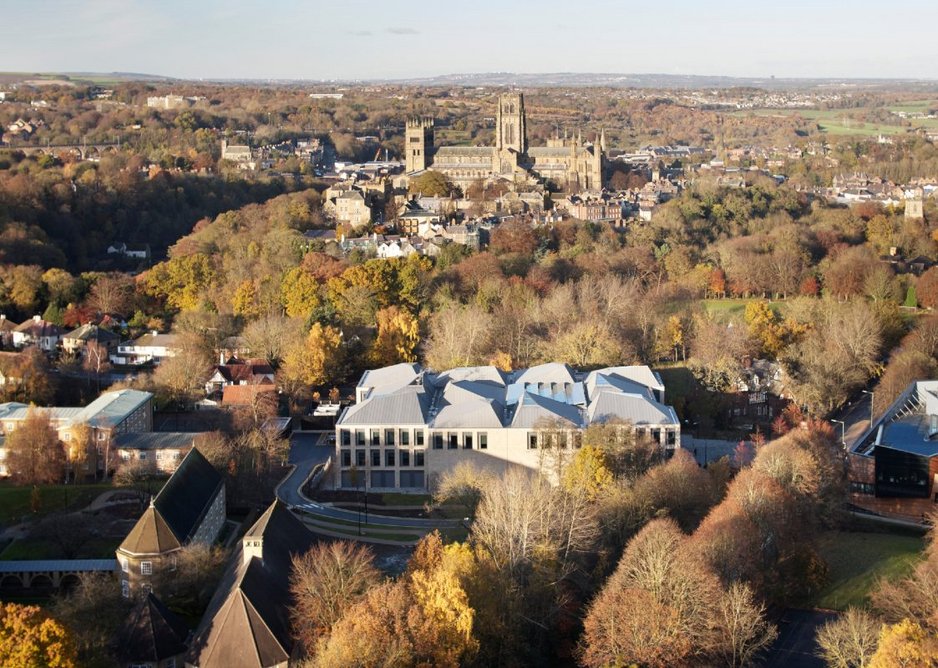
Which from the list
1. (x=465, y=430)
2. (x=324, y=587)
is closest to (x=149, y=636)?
(x=324, y=587)

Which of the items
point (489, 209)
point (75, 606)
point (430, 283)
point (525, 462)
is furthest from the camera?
point (489, 209)

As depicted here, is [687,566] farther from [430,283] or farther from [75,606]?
[430,283]

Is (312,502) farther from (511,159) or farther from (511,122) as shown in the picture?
(511,122)

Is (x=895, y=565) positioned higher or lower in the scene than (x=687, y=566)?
lower

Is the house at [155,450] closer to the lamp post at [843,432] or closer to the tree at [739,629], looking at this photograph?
the tree at [739,629]

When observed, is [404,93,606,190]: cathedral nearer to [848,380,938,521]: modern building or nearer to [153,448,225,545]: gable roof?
[848,380,938,521]: modern building

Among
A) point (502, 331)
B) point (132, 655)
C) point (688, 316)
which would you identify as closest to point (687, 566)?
point (132, 655)
